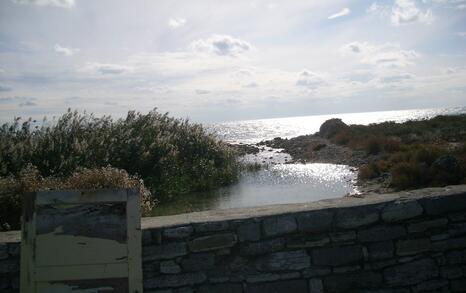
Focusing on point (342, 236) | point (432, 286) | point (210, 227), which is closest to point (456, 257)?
point (432, 286)

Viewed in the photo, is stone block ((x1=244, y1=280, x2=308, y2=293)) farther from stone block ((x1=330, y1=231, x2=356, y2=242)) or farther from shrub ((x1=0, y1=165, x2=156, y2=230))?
shrub ((x1=0, y1=165, x2=156, y2=230))

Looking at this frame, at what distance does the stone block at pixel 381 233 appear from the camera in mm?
4121

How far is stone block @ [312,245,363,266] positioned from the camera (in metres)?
4.05

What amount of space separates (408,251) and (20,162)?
25.2 ft

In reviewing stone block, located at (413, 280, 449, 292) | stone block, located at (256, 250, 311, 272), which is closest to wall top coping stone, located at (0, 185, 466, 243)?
stone block, located at (256, 250, 311, 272)

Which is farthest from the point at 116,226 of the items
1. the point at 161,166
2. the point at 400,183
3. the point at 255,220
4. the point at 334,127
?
the point at 334,127

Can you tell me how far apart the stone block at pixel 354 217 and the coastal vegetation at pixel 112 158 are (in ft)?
13.9

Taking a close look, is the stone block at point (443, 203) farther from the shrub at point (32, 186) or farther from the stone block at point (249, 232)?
the shrub at point (32, 186)

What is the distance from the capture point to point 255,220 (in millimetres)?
4004

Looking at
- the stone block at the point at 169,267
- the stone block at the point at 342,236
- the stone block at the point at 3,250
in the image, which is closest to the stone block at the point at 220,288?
the stone block at the point at 169,267

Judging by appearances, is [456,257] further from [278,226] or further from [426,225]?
[278,226]

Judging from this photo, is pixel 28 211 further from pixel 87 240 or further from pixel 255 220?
pixel 255 220

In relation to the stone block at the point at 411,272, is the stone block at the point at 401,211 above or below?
above

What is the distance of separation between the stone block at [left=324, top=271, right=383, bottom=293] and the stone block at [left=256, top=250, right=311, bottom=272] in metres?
0.29
